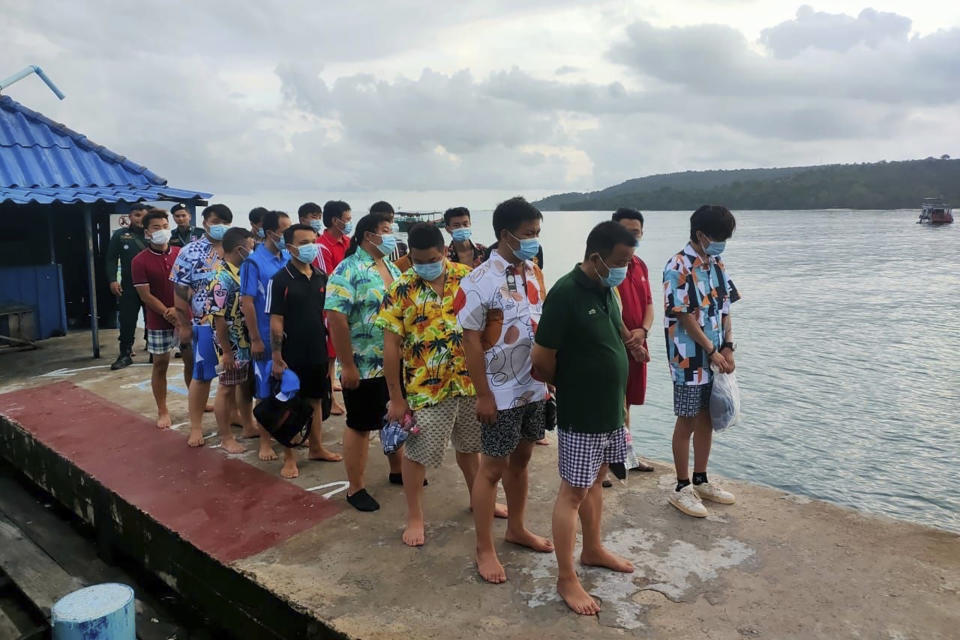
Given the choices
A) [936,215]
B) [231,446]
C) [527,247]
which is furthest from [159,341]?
[936,215]

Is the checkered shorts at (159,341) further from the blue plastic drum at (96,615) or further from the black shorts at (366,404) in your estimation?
the blue plastic drum at (96,615)

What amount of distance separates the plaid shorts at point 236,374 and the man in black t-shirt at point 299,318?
0.63 m

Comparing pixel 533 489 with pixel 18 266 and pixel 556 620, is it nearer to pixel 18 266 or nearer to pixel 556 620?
pixel 556 620

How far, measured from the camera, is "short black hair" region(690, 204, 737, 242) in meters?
3.80

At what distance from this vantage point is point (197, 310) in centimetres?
489

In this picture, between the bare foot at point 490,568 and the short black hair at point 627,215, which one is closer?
the bare foot at point 490,568

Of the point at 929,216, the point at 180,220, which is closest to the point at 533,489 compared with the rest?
the point at 180,220

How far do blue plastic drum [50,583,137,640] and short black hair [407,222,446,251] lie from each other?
213 cm

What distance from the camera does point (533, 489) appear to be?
13.7 feet

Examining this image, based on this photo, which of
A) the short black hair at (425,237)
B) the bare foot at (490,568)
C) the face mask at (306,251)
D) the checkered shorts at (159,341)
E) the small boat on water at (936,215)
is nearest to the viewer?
the bare foot at (490,568)

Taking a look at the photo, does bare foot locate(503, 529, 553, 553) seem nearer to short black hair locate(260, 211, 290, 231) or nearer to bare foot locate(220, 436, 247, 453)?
bare foot locate(220, 436, 247, 453)

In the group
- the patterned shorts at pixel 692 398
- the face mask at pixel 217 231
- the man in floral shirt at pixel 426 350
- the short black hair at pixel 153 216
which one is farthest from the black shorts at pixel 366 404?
the short black hair at pixel 153 216

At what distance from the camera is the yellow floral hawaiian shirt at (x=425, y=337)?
3.36 m

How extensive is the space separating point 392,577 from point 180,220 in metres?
6.35
